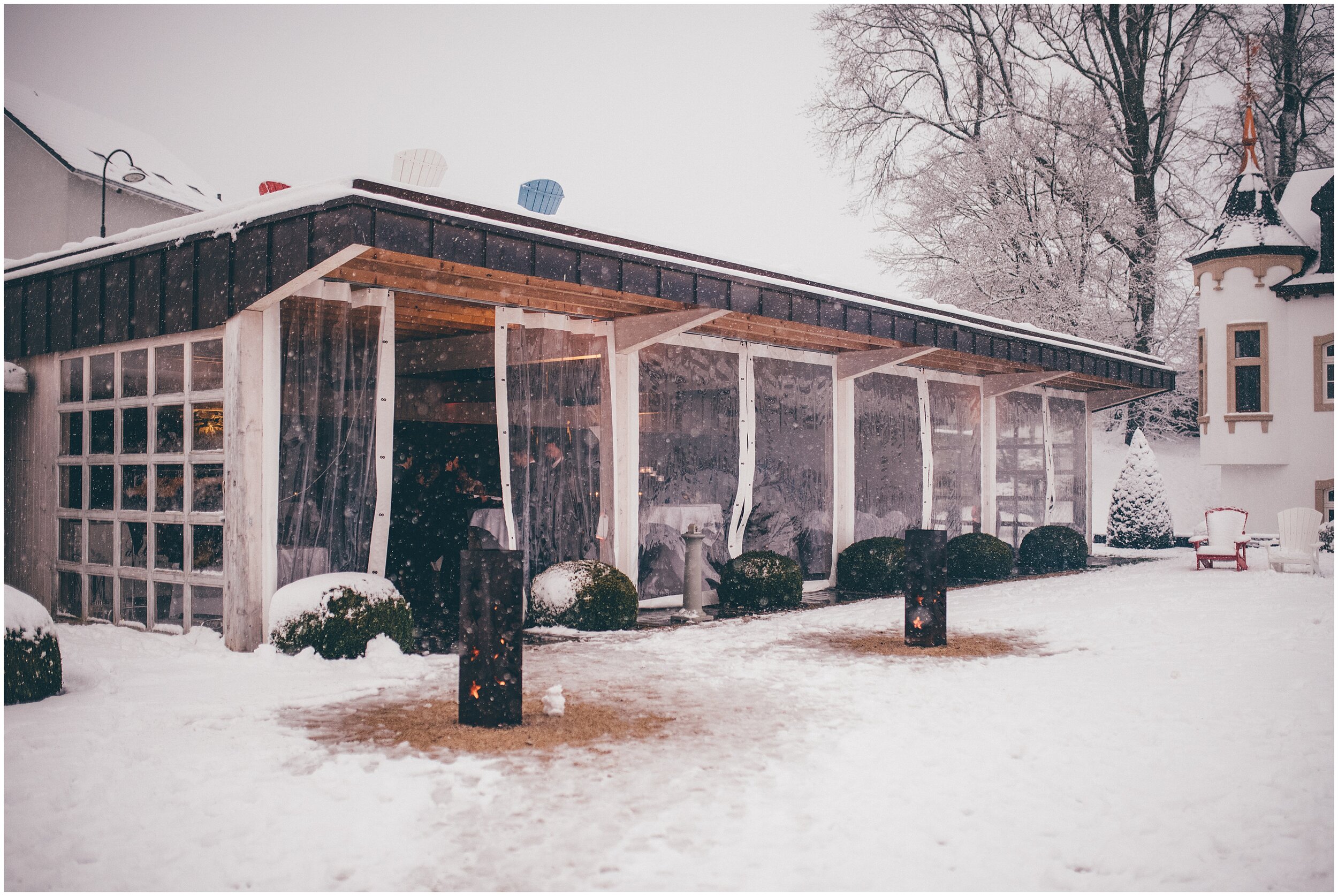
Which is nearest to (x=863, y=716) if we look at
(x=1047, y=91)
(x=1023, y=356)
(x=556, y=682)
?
(x=556, y=682)

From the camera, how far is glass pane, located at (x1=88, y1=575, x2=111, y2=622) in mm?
7809

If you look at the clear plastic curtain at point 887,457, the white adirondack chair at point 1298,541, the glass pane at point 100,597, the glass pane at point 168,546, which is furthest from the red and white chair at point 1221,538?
the glass pane at point 100,597

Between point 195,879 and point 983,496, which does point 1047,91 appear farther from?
point 195,879

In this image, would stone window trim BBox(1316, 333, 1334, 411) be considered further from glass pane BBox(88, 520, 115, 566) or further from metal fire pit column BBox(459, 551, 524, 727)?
glass pane BBox(88, 520, 115, 566)

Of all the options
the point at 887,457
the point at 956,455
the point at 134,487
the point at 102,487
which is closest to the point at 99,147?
the point at 102,487

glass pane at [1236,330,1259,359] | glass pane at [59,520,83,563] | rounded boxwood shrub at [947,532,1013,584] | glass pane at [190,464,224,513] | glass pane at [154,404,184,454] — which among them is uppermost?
glass pane at [1236,330,1259,359]

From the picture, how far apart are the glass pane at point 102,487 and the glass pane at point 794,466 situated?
567 cm

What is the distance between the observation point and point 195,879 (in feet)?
10.1

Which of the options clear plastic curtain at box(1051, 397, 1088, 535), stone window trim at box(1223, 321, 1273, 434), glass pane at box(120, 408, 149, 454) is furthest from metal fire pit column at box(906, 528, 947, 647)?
stone window trim at box(1223, 321, 1273, 434)

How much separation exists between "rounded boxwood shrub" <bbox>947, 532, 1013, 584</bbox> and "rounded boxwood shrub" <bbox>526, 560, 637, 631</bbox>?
537 centimetres

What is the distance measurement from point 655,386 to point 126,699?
16.9 feet

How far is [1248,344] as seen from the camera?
1825 cm

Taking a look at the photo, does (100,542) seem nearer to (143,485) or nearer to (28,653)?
(143,485)

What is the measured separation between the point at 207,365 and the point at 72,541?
7.84ft
